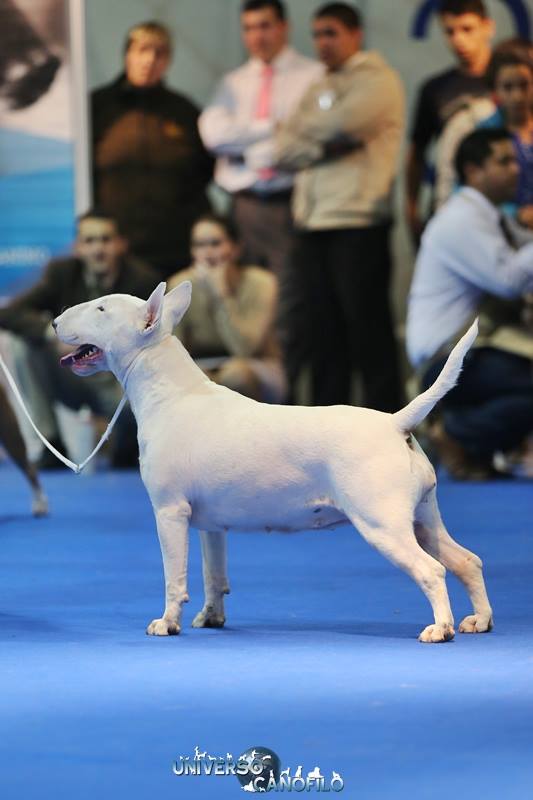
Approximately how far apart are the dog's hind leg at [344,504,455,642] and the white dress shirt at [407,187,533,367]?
19.2 ft

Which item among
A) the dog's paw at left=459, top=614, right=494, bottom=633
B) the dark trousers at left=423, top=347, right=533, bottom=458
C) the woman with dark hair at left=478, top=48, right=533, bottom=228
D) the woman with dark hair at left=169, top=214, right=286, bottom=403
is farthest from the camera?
the woman with dark hair at left=169, top=214, right=286, bottom=403

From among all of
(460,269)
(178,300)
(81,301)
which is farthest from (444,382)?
(81,301)

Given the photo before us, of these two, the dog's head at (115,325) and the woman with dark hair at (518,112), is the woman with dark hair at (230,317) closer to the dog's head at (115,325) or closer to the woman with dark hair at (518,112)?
the woman with dark hair at (518,112)

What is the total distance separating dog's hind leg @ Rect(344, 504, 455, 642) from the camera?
16.3 feet

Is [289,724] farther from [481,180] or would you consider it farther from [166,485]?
[481,180]

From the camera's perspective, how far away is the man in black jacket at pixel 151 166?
12453mm

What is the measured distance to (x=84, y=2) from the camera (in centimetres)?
1277

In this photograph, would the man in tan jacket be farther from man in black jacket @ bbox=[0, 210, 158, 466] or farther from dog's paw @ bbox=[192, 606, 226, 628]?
dog's paw @ bbox=[192, 606, 226, 628]

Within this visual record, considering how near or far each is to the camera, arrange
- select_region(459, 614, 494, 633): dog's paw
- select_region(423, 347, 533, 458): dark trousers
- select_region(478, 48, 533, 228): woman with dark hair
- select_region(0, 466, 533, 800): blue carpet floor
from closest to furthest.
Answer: select_region(0, 466, 533, 800): blue carpet floor, select_region(459, 614, 494, 633): dog's paw, select_region(423, 347, 533, 458): dark trousers, select_region(478, 48, 533, 228): woman with dark hair

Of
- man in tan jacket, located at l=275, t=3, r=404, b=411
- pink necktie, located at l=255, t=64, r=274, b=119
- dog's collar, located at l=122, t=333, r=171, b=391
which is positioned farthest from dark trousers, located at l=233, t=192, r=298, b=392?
dog's collar, located at l=122, t=333, r=171, b=391

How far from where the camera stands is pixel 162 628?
5.22 meters

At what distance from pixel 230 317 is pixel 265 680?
746 centimetres

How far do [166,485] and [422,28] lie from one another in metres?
7.97

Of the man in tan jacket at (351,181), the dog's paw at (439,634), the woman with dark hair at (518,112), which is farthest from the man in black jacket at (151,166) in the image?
the dog's paw at (439,634)
